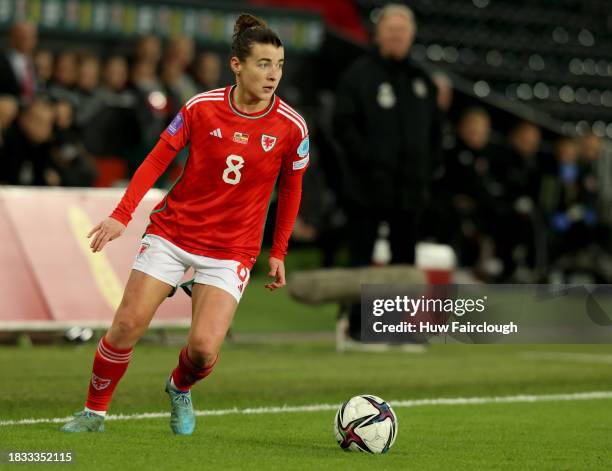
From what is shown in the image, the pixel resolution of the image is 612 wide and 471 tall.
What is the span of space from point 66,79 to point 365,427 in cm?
1051

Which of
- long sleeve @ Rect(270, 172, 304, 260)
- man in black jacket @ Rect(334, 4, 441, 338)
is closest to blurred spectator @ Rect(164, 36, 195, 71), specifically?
man in black jacket @ Rect(334, 4, 441, 338)

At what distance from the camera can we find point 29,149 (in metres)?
13.4

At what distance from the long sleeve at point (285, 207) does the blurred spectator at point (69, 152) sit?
787 cm

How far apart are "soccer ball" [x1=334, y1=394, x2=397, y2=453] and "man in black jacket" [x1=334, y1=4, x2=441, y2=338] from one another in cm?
529

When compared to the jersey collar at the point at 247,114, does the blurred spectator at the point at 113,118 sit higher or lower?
lower

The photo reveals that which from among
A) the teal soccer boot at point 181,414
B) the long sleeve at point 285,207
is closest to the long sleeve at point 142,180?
the long sleeve at point 285,207

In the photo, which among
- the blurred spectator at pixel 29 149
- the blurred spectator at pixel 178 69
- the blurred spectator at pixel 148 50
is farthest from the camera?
the blurred spectator at pixel 148 50

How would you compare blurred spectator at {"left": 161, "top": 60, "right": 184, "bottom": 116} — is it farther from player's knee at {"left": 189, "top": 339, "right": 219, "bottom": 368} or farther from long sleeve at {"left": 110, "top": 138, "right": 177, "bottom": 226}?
player's knee at {"left": 189, "top": 339, "right": 219, "bottom": 368}

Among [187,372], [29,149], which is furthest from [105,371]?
[29,149]

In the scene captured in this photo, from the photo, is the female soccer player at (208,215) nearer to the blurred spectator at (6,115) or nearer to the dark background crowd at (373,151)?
the dark background crowd at (373,151)

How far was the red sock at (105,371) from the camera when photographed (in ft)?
20.5

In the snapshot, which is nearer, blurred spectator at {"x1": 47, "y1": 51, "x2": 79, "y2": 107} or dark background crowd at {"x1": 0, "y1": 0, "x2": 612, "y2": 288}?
dark background crowd at {"x1": 0, "y1": 0, "x2": 612, "y2": 288}

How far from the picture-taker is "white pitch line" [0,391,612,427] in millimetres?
6887

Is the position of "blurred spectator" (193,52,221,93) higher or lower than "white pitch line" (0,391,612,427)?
higher
